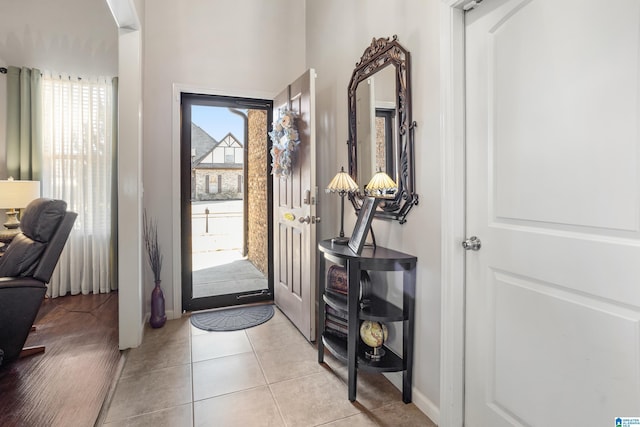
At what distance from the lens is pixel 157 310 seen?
285 centimetres

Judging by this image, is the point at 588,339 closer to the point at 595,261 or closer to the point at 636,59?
the point at 595,261

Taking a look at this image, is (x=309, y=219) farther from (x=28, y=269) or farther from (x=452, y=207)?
(x=28, y=269)

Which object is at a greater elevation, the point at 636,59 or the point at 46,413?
the point at 636,59

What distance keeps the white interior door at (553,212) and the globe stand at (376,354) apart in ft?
1.63

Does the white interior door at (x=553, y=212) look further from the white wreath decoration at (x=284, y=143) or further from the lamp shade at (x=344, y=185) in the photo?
the white wreath decoration at (x=284, y=143)

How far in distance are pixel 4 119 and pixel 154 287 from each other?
234 centimetres

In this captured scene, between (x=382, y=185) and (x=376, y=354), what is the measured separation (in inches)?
39.2

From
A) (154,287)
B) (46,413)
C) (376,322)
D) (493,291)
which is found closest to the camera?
(493,291)

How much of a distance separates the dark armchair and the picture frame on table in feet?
6.49

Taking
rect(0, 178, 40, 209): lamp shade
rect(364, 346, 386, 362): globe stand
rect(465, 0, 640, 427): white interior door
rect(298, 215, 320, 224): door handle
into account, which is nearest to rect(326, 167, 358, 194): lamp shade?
rect(298, 215, 320, 224): door handle

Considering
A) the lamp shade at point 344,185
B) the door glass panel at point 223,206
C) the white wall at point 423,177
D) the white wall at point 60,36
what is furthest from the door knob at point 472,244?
the white wall at point 60,36

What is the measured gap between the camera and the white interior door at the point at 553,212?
3.33ft

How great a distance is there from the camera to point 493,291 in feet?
4.82

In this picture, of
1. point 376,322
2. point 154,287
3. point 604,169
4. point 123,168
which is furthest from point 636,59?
point 154,287
